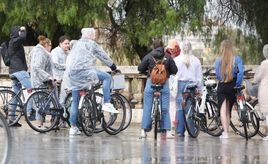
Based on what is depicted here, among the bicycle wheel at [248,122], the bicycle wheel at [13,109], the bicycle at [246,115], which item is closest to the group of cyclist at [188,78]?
the bicycle at [246,115]

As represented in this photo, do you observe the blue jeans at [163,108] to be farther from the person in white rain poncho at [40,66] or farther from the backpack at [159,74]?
the person in white rain poncho at [40,66]

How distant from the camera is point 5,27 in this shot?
3025 centimetres

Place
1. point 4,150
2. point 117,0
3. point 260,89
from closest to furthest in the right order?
point 4,150
point 260,89
point 117,0

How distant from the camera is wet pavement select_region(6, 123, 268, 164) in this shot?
11.6 meters

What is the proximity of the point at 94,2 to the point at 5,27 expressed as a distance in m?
4.00

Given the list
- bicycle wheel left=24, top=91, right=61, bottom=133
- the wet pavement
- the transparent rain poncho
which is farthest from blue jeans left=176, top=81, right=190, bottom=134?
bicycle wheel left=24, top=91, right=61, bottom=133

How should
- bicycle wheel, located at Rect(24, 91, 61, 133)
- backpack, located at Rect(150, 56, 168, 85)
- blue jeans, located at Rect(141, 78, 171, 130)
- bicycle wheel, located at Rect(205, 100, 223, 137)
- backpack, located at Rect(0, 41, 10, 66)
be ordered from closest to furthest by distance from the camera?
backpack, located at Rect(150, 56, 168, 85)
blue jeans, located at Rect(141, 78, 171, 130)
bicycle wheel, located at Rect(24, 91, 61, 133)
bicycle wheel, located at Rect(205, 100, 223, 137)
backpack, located at Rect(0, 41, 10, 66)

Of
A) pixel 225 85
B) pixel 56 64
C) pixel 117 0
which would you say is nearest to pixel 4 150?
pixel 225 85

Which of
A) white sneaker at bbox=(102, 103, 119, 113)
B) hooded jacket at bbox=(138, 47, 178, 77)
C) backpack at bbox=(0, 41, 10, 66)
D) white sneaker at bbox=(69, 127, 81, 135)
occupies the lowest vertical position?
white sneaker at bbox=(69, 127, 81, 135)

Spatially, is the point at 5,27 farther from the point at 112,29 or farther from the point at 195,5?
the point at 195,5

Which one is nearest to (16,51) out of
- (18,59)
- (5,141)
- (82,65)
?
(18,59)

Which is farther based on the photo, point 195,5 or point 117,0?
point 117,0

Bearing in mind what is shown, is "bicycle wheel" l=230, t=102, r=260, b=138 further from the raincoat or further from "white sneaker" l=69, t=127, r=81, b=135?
the raincoat

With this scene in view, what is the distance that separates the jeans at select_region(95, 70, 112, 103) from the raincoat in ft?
4.34
